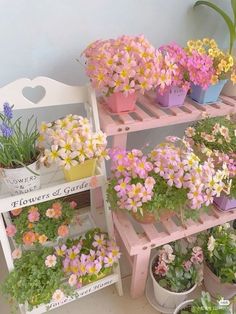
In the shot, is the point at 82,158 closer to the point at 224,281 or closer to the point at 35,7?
the point at 35,7

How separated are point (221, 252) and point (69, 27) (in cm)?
104

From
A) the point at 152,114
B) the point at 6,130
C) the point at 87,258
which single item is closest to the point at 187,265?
the point at 87,258

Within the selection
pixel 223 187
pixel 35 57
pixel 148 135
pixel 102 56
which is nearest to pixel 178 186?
pixel 223 187

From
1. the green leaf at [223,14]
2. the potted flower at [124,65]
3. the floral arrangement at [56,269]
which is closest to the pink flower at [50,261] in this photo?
the floral arrangement at [56,269]

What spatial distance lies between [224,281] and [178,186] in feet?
1.78

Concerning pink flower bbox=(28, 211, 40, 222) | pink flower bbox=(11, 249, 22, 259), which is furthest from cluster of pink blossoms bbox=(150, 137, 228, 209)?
pink flower bbox=(11, 249, 22, 259)

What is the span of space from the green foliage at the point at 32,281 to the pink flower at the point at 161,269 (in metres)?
0.37

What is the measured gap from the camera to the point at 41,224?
1.06m

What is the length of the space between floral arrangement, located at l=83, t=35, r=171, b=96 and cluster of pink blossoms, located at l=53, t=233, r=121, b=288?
0.58 metres

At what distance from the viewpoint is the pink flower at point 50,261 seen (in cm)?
100

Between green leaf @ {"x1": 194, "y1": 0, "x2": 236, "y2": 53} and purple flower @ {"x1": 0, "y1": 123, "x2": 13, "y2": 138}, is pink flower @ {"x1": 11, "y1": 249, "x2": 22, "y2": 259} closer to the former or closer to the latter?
purple flower @ {"x1": 0, "y1": 123, "x2": 13, "y2": 138}

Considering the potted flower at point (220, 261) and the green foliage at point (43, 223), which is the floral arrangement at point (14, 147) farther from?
the potted flower at point (220, 261)

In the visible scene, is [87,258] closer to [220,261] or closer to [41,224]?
[41,224]

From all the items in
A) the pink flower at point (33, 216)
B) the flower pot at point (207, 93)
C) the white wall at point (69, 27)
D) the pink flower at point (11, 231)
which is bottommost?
the pink flower at point (11, 231)
